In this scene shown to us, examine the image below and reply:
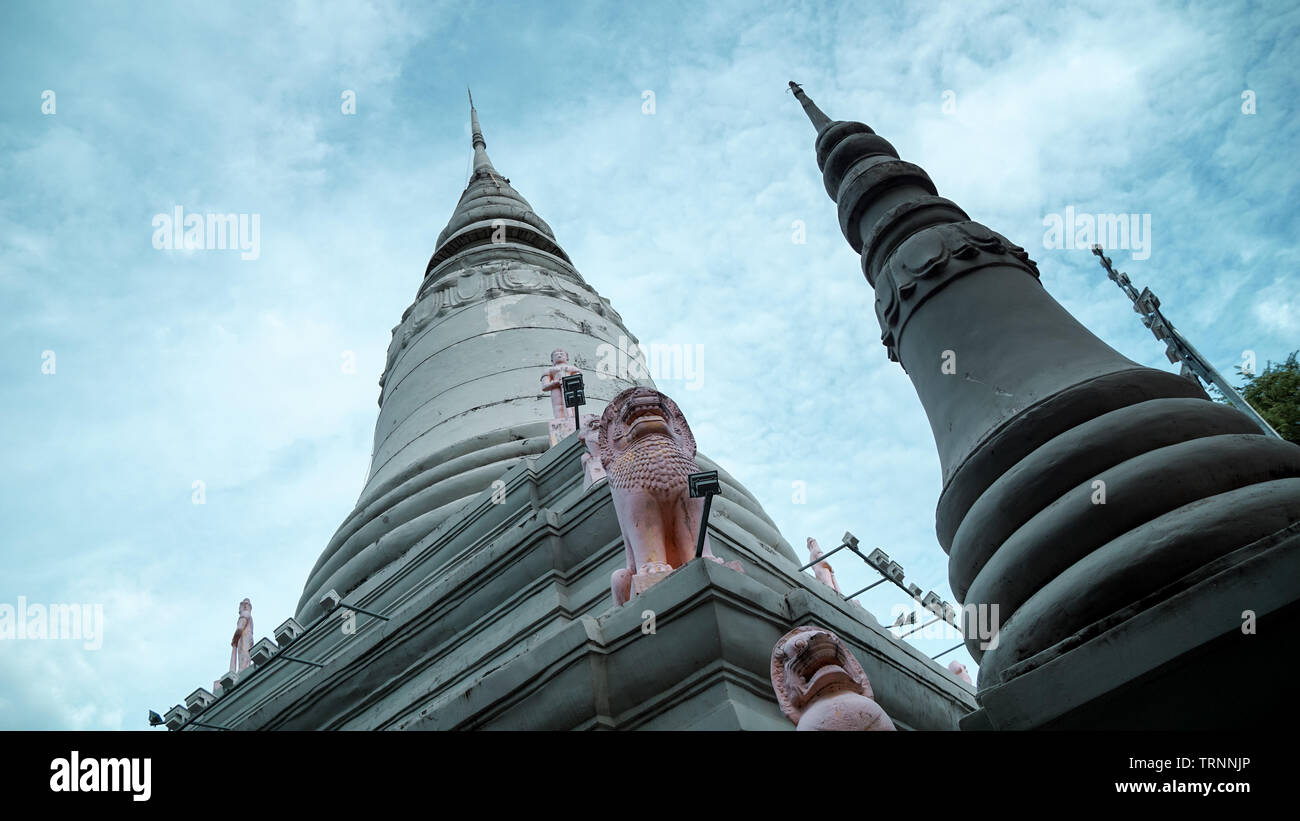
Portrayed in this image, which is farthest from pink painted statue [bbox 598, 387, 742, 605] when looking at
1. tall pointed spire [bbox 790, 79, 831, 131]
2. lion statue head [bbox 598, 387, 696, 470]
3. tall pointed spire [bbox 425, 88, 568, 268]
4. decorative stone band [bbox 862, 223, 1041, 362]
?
tall pointed spire [bbox 425, 88, 568, 268]

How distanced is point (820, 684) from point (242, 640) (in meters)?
8.41

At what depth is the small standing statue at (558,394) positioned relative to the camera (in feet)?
28.6

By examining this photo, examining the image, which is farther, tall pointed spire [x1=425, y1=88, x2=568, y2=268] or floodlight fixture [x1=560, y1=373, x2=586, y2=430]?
tall pointed spire [x1=425, y1=88, x2=568, y2=268]

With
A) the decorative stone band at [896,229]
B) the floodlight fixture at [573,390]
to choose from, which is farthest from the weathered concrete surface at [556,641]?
the decorative stone band at [896,229]

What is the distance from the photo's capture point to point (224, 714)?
28.1 ft

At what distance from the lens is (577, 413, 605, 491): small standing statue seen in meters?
6.19

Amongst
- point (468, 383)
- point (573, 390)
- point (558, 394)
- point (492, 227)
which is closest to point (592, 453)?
point (573, 390)

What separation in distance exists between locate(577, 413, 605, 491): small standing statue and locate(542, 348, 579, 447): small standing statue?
1.33 m

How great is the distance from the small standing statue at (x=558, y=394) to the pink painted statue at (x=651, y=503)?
290 centimetres

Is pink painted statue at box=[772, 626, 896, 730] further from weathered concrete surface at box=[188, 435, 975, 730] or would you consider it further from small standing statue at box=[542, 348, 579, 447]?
small standing statue at box=[542, 348, 579, 447]

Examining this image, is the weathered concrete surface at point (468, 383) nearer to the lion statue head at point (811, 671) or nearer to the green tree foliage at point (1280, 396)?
the lion statue head at point (811, 671)

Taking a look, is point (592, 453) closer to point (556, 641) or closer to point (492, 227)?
point (556, 641)

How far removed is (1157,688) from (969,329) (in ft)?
7.19
